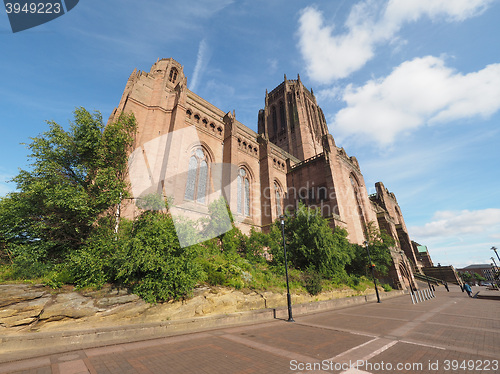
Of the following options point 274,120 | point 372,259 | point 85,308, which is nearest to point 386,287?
point 372,259

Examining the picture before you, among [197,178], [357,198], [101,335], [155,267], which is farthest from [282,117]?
[101,335]

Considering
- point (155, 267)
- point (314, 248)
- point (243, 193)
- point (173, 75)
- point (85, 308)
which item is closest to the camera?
point (85, 308)

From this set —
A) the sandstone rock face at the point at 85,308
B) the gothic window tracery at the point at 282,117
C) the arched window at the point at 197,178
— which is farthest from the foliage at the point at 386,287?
the gothic window tracery at the point at 282,117

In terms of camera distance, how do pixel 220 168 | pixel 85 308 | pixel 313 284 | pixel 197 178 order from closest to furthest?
pixel 85 308 < pixel 313 284 < pixel 197 178 < pixel 220 168

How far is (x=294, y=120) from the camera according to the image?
4281 centimetres

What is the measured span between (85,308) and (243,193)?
18598 millimetres

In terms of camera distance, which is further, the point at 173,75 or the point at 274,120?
the point at 274,120

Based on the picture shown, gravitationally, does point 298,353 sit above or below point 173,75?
below

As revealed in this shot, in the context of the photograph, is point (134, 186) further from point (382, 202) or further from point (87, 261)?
point (382, 202)

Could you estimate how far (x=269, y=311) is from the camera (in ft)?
32.3

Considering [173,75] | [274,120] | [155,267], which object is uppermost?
[274,120]

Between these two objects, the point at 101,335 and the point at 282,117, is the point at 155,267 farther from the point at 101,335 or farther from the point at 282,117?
the point at 282,117

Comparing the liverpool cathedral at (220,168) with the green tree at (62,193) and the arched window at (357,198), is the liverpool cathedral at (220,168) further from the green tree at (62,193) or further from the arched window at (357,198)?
the green tree at (62,193)

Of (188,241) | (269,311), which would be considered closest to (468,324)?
(269,311)
